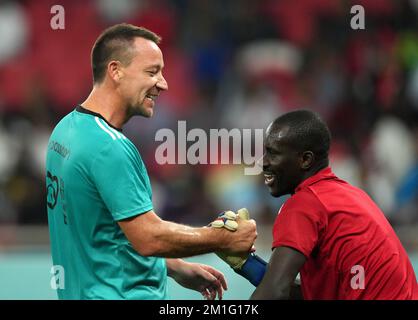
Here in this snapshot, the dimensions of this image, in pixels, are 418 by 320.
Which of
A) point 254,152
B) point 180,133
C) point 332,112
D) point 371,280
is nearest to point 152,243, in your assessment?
point 371,280

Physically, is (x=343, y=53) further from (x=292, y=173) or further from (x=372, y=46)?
(x=292, y=173)

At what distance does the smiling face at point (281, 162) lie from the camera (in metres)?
4.15

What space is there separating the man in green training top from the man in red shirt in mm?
414

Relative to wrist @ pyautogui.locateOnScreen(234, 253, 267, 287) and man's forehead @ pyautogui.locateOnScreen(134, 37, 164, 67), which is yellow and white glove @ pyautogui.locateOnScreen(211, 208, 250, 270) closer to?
wrist @ pyautogui.locateOnScreen(234, 253, 267, 287)

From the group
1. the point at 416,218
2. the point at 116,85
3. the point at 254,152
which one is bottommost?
the point at 416,218

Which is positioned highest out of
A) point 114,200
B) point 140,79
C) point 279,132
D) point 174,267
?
point 140,79

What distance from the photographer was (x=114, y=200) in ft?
13.3

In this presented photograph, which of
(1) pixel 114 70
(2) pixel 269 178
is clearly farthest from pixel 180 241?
(1) pixel 114 70

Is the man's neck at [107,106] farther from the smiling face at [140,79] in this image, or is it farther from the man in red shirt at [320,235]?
the man in red shirt at [320,235]

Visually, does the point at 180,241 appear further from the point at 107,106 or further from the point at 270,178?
the point at 107,106

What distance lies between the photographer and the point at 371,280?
157 inches

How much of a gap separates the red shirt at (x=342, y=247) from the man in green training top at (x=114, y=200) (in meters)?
0.45

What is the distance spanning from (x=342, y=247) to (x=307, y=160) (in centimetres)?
44
